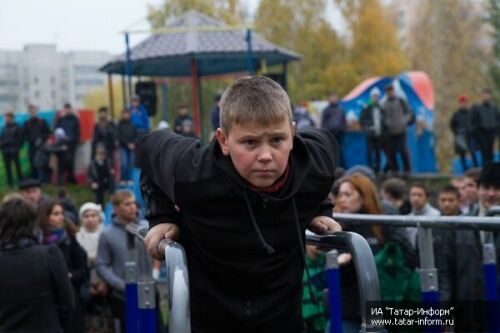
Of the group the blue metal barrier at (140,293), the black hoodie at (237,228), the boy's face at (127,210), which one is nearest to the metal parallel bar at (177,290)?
the black hoodie at (237,228)

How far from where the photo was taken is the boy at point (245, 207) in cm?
323

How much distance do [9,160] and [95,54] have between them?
81426 mm

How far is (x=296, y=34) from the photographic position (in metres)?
49.9

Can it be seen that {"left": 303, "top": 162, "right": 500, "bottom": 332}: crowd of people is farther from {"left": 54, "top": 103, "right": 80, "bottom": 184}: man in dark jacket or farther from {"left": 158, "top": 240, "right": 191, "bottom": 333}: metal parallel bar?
{"left": 54, "top": 103, "right": 80, "bottom": 184}: man in dark jacket

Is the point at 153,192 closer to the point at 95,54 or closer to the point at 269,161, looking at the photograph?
the point at 269,161

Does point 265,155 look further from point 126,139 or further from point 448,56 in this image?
point 448,56

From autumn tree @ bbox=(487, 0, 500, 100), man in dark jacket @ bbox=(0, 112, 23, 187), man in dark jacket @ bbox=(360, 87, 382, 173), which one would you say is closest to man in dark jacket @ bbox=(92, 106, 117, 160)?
man in dark jacket @ bbox=(0, 112, 23, 187)

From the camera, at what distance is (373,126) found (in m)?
20.4

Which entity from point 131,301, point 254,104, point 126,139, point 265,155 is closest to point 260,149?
point 265,155


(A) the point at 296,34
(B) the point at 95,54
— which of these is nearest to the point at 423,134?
(A) the point at 296,34

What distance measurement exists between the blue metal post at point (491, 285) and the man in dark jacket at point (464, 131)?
1527cm

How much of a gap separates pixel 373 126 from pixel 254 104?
57.2 ft

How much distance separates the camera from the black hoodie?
3.33 metres

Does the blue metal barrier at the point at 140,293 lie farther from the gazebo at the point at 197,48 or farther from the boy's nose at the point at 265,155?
the gazebo at the point at 197,48
